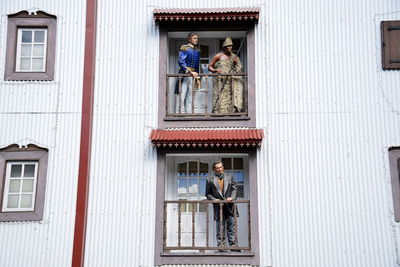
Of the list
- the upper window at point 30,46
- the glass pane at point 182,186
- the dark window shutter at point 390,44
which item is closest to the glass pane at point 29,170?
the upper window at point 30,46

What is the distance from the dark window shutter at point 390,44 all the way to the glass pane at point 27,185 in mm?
8272

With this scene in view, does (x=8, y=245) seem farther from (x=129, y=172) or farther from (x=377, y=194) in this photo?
(x=377, y=194)

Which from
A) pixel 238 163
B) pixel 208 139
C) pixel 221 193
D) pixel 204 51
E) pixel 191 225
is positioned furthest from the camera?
pixel 204 51

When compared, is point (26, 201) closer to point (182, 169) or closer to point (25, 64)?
point (25, 64)

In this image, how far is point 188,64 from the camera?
13953 millimetres

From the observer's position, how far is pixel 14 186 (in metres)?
13.1

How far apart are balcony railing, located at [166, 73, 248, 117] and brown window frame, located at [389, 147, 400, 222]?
131 inches

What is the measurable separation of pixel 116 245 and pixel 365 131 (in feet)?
19.5

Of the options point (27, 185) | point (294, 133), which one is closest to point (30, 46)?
point (27, 185)

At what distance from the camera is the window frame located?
12.6m

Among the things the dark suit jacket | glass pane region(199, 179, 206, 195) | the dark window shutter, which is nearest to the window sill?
the dark suit jacket

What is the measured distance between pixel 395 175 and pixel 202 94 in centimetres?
480

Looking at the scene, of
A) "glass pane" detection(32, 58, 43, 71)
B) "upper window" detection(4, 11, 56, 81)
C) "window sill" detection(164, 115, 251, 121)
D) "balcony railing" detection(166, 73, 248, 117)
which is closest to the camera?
"window sill" detection(164, 115, 251, 121)

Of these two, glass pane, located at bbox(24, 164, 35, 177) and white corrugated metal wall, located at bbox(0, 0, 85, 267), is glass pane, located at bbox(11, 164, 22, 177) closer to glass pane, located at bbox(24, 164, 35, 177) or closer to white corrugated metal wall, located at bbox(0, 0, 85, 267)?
glass pane, located at bbox(24, 164, 35, 177)
